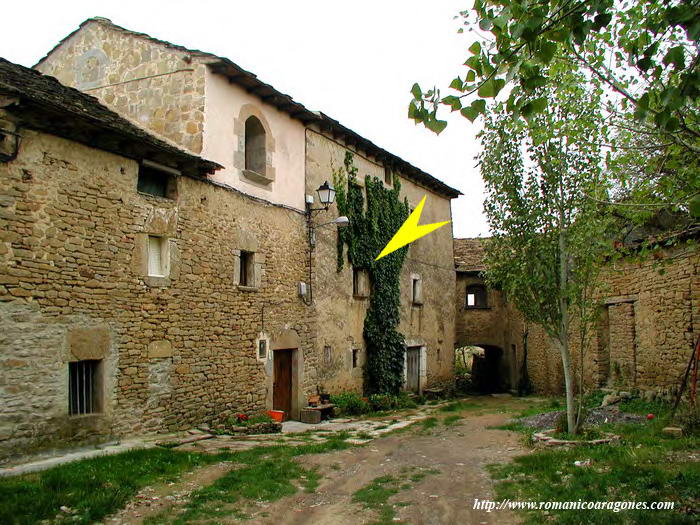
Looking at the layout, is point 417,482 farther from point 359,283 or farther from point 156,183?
point 359,283

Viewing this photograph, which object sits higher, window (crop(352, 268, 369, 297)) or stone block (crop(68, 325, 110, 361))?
window (crop(352, 268, 369, 297))

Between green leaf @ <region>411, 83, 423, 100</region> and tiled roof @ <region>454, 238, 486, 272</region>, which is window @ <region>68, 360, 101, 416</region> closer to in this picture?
green leaf @ <region>411, 83, 423, 100</region>

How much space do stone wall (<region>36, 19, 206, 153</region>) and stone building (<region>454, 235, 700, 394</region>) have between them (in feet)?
22.9

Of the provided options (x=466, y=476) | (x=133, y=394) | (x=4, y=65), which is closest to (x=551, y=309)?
(x=466, y=476)

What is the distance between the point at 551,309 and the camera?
384 inches

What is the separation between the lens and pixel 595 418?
11.7m

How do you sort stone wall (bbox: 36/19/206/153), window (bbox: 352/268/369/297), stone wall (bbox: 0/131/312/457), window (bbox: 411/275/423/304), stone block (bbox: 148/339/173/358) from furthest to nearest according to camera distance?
window (bbox: 411/275/423/304) < window (bbox: 352/268/369/297) < stone wall (bbox: 36/19/206/153) < stone block (bbox: 148/339/173/358) < stone wall (bbox: 0/131/312/457)

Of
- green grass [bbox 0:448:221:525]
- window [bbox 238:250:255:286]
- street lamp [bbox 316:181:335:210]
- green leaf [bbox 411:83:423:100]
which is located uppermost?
street lamp [bbox 316:181:335:210]

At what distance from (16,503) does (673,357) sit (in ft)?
39.2

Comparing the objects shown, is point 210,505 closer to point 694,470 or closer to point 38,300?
point 38,300

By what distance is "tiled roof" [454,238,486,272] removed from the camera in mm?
23284

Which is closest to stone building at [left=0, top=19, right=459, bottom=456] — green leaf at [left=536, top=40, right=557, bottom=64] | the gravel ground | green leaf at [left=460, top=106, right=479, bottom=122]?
the gravel ground

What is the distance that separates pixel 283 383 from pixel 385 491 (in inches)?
254

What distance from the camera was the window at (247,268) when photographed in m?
12.3
